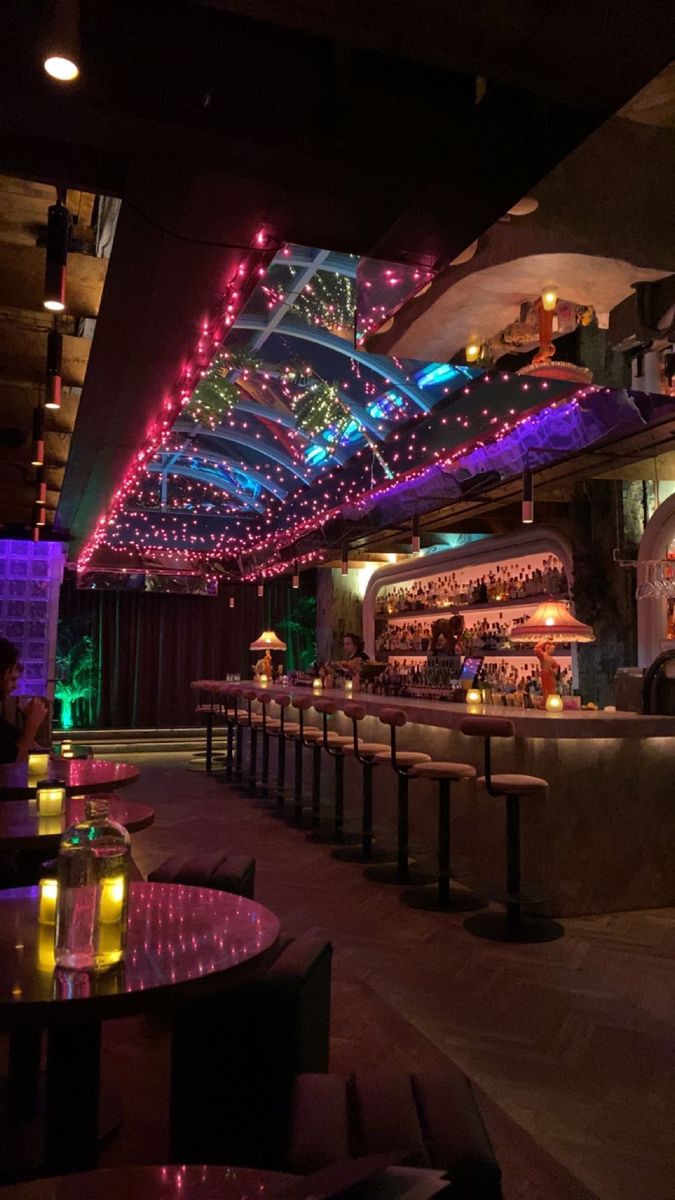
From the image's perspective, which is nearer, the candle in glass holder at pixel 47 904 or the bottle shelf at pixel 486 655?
the candle in glass holder at pixel 47 904

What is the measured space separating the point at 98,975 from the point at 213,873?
1706 mm

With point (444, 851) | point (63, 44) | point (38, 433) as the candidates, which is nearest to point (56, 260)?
point (63, 44)

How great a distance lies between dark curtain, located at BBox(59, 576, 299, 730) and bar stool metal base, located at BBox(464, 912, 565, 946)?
11720 millimetres

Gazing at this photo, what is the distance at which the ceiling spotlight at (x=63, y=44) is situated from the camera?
221 cm

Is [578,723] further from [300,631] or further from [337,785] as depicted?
[300,631]

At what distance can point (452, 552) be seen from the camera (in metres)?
9.98

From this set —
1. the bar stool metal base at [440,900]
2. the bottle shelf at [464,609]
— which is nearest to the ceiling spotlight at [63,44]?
the bar stool metal base at [440,900]

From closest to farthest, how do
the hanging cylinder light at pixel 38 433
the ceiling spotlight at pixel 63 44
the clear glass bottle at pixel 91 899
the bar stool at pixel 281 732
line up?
the clear glass bottle at pixel 91 899
the ceiling spotlight at pixel 63 44
the hanging cylinder light at pixel 38 433
the bar stool at pixel 281 732

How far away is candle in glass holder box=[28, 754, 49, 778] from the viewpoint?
363 cm

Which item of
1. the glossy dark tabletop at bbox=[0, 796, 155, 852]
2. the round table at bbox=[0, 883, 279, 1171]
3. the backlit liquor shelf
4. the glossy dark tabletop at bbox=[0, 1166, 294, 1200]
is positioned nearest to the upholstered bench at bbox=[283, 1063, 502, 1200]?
the round table at bbox=[0, 883, 279, 1171]

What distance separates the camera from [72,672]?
15.1 metres

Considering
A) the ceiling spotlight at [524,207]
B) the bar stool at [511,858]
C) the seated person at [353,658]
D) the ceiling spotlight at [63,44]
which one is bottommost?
the bar stool at [511,858]

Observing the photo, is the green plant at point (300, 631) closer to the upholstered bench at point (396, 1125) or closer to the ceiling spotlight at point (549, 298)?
the ceiling spotlight at point (549, 298)

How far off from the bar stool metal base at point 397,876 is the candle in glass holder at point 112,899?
4010 millimetres
